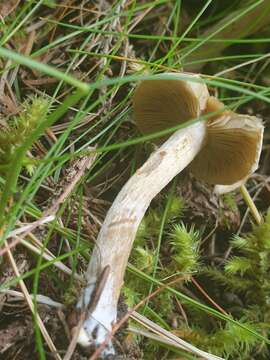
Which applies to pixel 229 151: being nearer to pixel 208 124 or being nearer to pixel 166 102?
pixel 208 124

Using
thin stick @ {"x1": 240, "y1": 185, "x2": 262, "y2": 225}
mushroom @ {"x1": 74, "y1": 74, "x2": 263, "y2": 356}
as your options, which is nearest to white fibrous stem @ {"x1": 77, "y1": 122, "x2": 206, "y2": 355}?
mushroom @ {"x1": 74, "y1": 74, "x2": 263, "y2": 356}

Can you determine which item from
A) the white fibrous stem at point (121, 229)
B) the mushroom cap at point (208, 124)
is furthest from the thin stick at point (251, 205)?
the white fibrous stem at point (121, 229)

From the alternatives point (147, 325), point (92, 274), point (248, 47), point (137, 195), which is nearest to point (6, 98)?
point (137, 195)

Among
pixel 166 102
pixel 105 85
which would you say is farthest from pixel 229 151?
pixel 105 85

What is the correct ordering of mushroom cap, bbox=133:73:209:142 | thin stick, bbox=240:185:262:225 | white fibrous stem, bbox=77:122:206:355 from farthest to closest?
thin stick, bbox=240:185:262:225 → mushroom cap, bbox=133:73:209:142 → white fibrous stem, bbox=77:122:206:355

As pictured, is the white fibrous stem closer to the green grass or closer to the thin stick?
the green grass

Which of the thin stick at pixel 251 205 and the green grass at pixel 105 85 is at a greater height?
the green grass at pixel 105 85

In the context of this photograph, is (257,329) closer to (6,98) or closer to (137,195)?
(137,195)

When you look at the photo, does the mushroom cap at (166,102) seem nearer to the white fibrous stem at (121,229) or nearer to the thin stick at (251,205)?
the white fibrous stem at (121,229)
